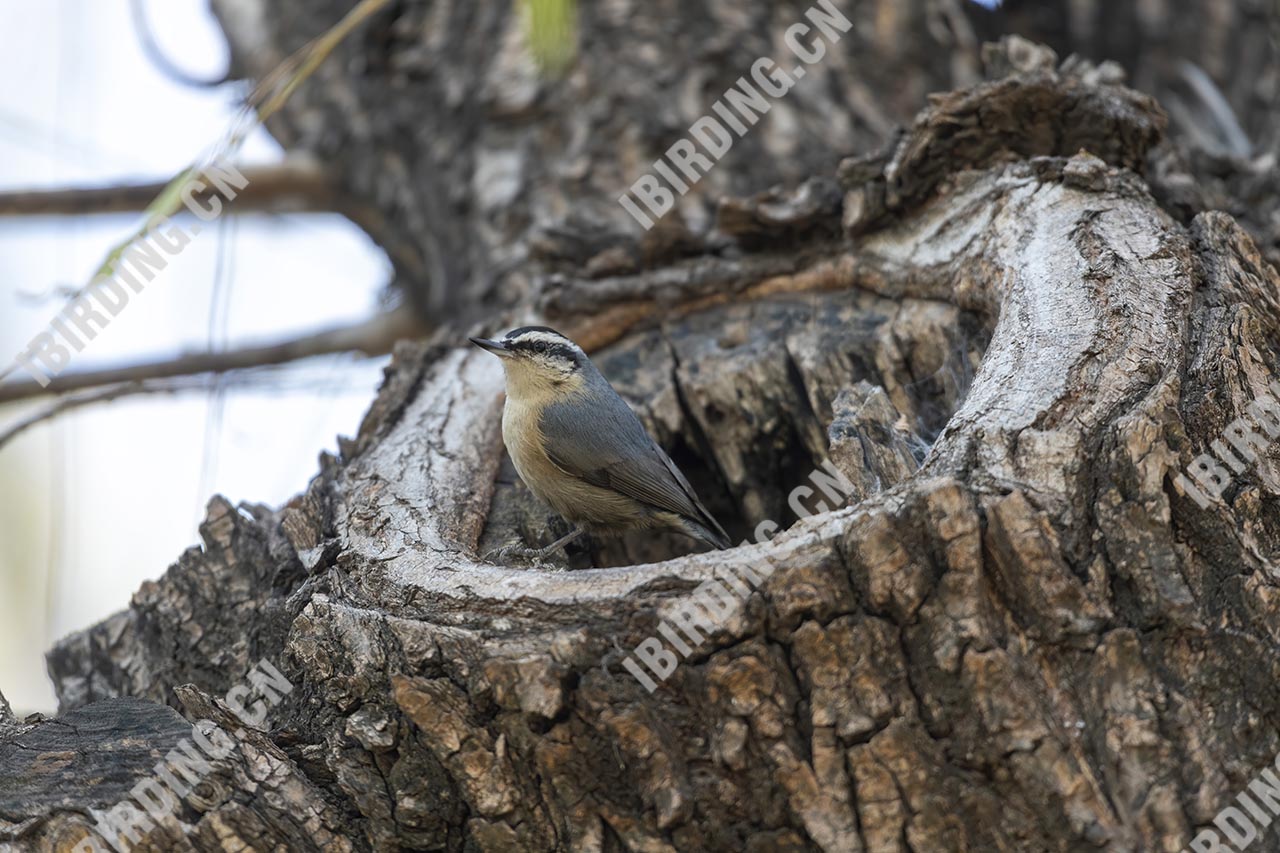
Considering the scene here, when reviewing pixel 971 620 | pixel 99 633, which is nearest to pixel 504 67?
pixel 99 633

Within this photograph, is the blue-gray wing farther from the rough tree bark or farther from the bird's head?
the rough tree bark

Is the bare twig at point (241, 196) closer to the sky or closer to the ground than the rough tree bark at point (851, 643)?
closer to the sky

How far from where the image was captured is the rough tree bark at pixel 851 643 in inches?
72.7

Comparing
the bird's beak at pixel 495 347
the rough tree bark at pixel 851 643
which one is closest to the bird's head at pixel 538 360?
the bird's beak at pixel 495 347

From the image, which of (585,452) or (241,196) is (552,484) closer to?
(585,452)

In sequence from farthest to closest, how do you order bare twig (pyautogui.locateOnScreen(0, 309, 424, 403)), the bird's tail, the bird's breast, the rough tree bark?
bare twig (pyautogui.locateOnScreen(0, 309, 424, 403)), the bird's tail, the bird's breast, the rough tree bark

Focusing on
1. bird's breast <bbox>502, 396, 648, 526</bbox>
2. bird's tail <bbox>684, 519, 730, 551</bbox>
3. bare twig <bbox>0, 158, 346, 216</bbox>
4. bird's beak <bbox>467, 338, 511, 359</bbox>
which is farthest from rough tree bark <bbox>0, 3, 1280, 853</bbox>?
bare twig <bbox>0, 158, 346, 216</bbox>

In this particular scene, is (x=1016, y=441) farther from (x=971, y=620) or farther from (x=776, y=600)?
(x=776, y=600)

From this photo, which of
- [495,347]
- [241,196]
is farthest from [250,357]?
[495,347]

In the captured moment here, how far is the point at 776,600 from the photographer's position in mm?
1934

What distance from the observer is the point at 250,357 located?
15.7ft

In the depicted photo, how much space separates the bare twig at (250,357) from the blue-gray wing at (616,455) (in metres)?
1.62

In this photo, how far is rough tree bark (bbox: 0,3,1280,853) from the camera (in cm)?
185

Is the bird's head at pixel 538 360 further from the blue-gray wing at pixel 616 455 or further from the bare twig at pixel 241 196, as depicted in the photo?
the bare twig at pixel 241 196
